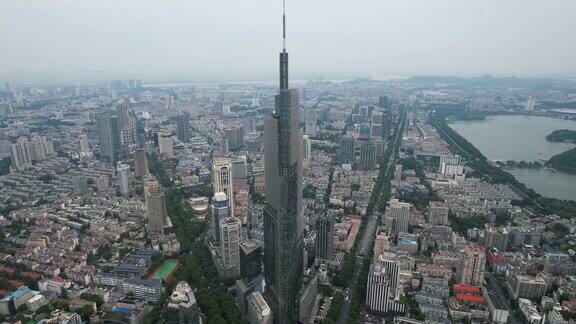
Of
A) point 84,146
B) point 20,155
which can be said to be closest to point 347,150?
point 84,146

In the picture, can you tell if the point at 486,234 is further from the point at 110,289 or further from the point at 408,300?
the point at 110,289

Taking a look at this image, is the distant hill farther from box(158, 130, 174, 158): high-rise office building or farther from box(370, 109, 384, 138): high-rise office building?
box(158, 130, 174, 158): high-rise office building

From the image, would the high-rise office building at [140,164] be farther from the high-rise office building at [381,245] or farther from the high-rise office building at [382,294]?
the high-rise office building at [382,294]

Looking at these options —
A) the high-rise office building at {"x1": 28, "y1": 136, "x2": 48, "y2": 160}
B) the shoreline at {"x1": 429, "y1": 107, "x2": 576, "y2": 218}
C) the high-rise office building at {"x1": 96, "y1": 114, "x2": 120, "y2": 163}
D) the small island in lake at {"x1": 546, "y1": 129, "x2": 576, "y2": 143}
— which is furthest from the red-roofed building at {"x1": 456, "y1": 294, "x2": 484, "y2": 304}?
the small island in lake at {"x1": 546, "y1": 129, "x2": 576, "y2": 143}

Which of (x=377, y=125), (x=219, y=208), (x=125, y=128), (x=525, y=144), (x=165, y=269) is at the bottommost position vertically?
(x=165, y=269)

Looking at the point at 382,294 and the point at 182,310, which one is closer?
the point at 182,310

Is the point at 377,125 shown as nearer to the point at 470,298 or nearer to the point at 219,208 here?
the point at 219,208
